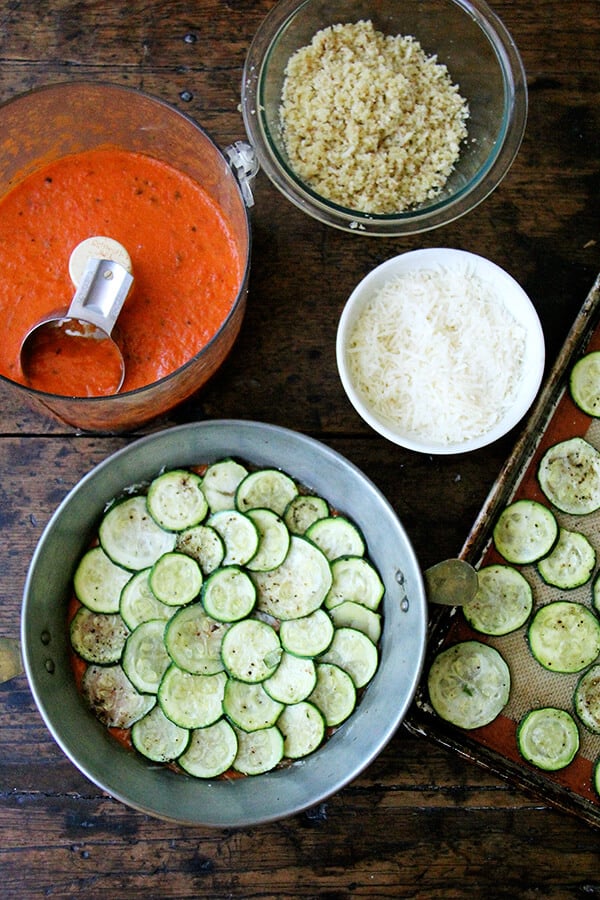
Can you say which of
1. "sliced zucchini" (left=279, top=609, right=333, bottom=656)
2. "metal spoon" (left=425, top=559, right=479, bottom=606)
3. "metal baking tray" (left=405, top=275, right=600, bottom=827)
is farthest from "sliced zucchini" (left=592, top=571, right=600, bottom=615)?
"sliced zucchini" (left=279, top=609, right=333, bottom=656)

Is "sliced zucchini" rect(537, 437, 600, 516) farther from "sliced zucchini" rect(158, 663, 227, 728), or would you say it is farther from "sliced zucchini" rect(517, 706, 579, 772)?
"sliced zucchini" rect(158, 663, 227, 728)

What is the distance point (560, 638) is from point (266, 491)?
78 centimetres

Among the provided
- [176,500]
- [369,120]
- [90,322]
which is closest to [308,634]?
[176,500]

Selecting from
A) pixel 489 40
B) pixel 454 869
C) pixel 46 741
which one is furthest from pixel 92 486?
pixel 489 40

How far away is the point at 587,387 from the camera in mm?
2055

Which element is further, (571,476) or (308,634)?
(571,476)

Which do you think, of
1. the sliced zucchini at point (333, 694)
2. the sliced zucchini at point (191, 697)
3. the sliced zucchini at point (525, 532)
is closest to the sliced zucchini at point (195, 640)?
the sliced zucchini at point (191, 697)

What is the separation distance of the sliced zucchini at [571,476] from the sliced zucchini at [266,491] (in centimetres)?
61

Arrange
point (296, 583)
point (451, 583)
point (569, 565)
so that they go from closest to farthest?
point (451, 583), point (296, 583), point (569, 565)

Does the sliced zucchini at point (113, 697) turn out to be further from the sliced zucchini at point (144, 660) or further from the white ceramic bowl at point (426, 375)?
the white ceramic bowl at point (426, 375)

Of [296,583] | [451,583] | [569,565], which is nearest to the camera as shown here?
[451,583]

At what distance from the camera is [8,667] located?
194 cm

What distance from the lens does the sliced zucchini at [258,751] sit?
74.3 inches

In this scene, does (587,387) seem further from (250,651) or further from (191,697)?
(191,697)
